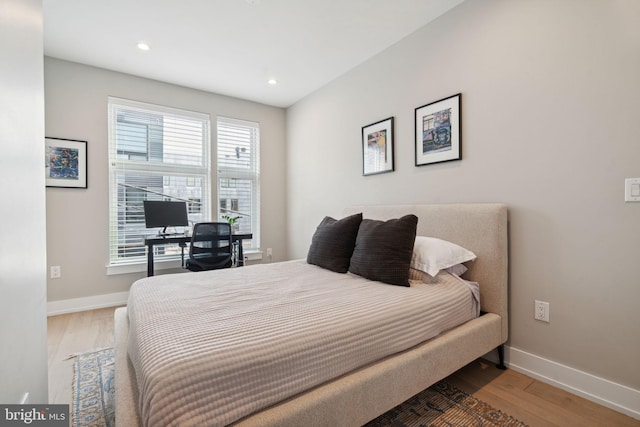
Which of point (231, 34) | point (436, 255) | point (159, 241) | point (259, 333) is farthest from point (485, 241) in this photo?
point (159, 241)

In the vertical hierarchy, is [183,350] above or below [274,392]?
above

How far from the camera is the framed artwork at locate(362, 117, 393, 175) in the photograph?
2814 mm

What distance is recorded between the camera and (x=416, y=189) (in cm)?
259

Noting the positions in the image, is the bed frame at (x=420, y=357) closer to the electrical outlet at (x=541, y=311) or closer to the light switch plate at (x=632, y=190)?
the electrical outlet at (x=541, y=311)

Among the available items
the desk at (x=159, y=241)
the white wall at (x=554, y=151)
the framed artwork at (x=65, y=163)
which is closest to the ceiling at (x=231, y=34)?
the white wall at (x=554, y=151)

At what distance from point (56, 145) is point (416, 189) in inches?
148

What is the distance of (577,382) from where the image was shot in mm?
1667

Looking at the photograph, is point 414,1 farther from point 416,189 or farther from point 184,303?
point 184,303

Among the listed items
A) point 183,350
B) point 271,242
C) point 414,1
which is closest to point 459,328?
point 183,350

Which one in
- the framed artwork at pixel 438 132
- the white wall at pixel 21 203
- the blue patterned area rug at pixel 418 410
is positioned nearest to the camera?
the white wall at pixel 21 203

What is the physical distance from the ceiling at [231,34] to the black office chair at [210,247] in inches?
71.7

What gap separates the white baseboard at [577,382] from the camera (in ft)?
4.90

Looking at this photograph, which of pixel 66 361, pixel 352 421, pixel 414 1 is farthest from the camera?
pixel 414 1

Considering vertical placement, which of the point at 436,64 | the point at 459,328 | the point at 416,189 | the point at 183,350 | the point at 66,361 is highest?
the point at 436,64
